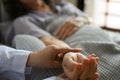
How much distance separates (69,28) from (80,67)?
708mm

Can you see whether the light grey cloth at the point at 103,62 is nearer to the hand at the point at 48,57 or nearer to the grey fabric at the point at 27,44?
the hand at the point at 48,57

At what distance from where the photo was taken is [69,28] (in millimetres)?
1351

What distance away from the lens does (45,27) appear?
1.56 metres

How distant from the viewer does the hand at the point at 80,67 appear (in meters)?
0.66

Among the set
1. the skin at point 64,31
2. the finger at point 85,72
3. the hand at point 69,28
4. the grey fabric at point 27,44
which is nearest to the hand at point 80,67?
the finger at point 85,72

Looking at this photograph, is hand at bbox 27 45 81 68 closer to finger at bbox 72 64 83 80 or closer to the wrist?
the wrist

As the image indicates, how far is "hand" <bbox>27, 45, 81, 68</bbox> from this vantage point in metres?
0.76

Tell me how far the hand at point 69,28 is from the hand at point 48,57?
515 millimetres

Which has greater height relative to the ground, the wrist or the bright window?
the wrist

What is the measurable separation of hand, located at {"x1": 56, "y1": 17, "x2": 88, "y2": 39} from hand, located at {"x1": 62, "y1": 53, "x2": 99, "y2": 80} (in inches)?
22.8

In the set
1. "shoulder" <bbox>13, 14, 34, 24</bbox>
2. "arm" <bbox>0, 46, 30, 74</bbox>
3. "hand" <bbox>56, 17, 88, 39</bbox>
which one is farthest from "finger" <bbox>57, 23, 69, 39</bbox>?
"arm" <bbox>0, 46, 30, 74</bbox>

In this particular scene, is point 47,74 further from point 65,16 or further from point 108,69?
point 65,16

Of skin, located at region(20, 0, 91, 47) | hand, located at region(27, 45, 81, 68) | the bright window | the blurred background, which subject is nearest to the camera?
hand, located at region(27, 45, 81, 68)

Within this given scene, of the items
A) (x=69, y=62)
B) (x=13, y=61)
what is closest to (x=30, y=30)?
(x=13, y=61)
